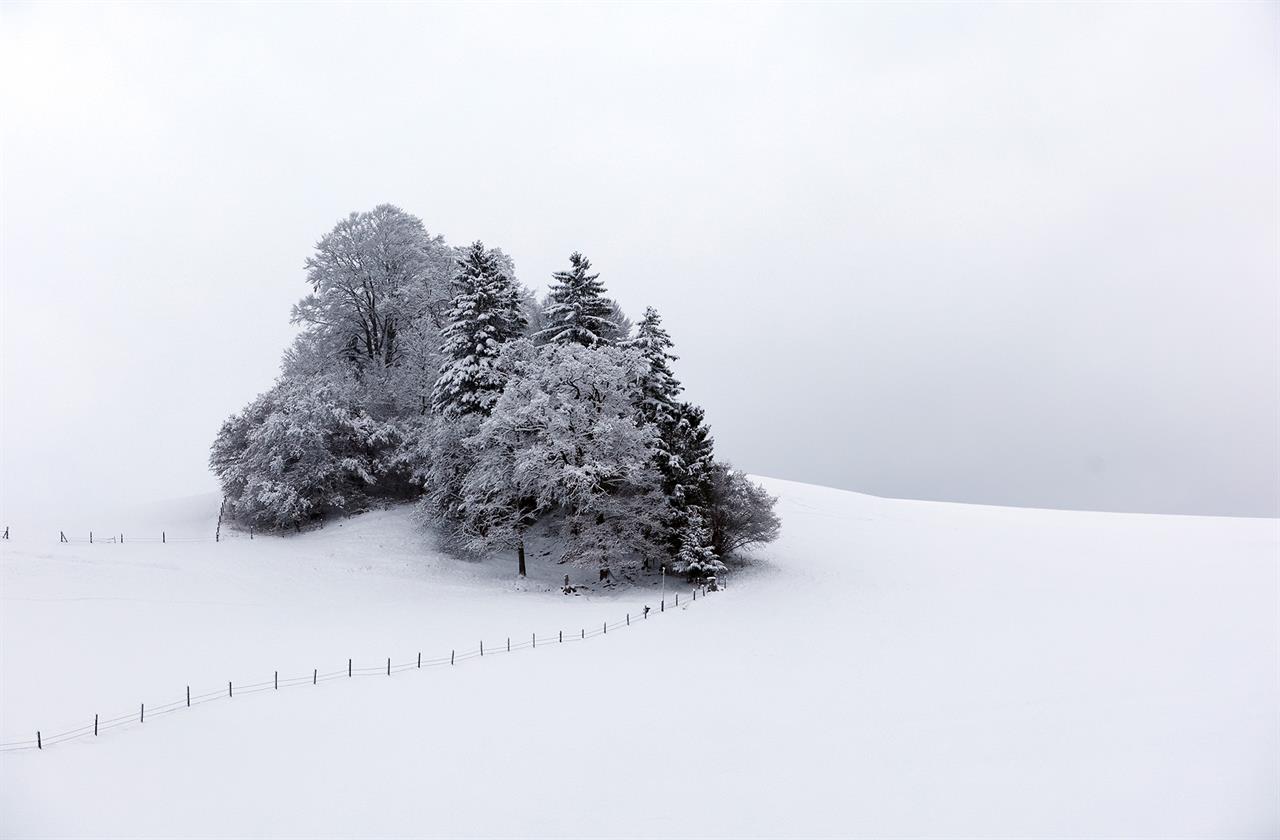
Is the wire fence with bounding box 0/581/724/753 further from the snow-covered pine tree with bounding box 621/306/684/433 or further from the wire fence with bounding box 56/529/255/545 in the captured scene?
the wire fence with bounding box 56/529/255/545

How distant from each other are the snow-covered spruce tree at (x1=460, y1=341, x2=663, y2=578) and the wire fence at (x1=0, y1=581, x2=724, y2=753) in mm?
5305

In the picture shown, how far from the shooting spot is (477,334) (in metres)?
35.6

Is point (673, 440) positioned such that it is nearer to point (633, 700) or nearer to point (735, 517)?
point (735, 517)

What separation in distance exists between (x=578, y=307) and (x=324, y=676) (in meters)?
23.7

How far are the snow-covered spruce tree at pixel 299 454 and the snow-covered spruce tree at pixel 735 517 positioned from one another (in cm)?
1890

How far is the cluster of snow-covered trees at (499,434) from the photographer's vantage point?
105ft

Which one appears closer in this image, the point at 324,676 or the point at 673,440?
the point at 324,676

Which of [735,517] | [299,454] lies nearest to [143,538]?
[299,454]

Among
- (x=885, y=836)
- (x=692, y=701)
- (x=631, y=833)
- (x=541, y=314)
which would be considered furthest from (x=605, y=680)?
(x=541, y=314)

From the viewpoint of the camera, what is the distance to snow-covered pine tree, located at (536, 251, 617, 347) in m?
37.4

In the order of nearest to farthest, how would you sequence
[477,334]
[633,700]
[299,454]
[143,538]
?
[633,700] → [143,538] → [299,454] → [477,334]

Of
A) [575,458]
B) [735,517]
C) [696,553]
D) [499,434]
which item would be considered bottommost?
[696,553]

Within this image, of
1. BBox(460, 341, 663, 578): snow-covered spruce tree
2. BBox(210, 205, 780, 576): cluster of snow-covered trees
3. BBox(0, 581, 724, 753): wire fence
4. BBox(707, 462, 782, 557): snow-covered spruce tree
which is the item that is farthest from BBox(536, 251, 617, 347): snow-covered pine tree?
BBox(0, 581, 724, 753): wire fence

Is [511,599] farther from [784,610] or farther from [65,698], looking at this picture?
[65,698]
